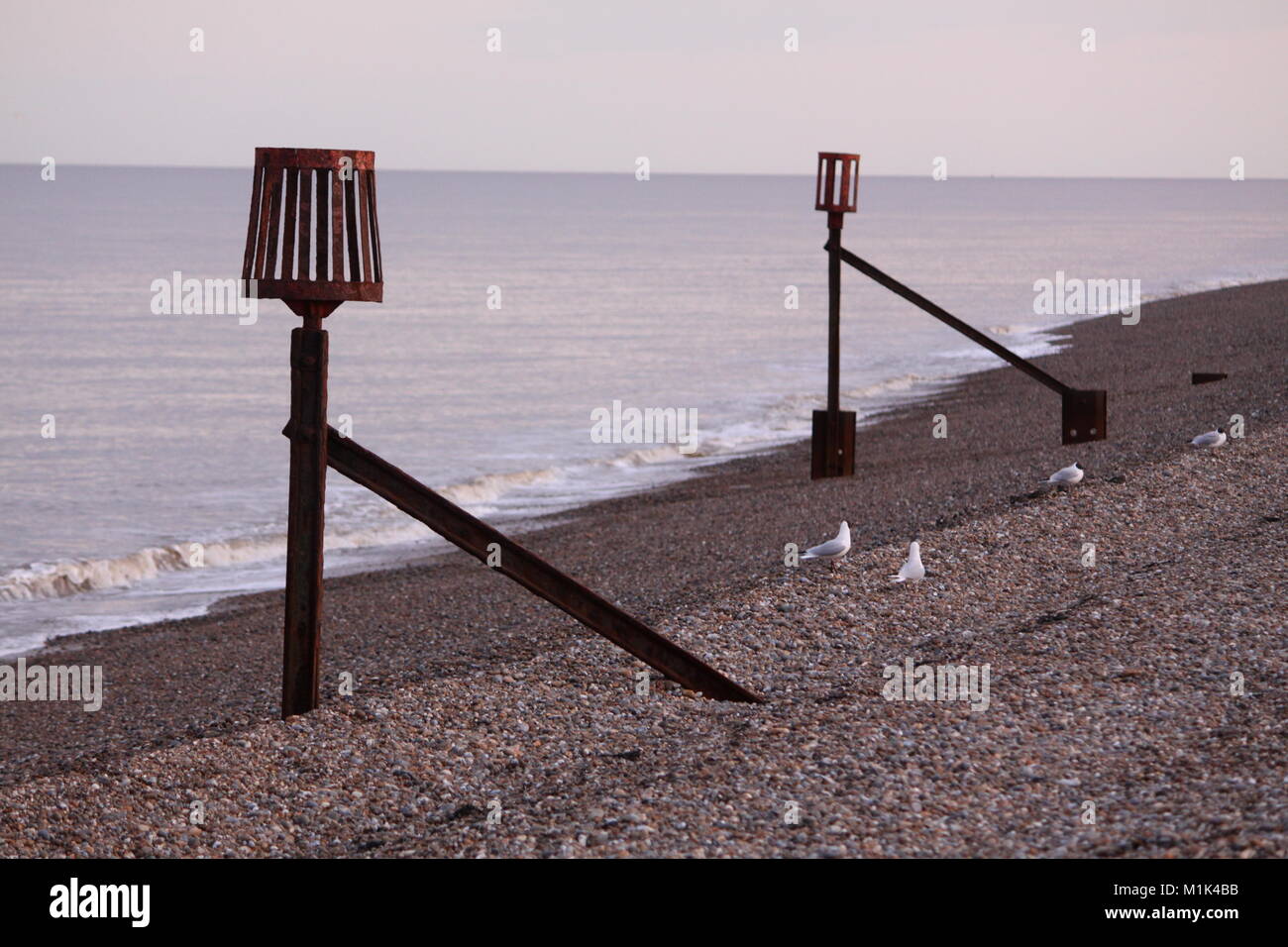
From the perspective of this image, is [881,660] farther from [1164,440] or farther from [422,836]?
[1164,440]

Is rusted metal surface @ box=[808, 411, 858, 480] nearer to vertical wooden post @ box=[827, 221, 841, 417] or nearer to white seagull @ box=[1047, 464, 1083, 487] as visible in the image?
vertical wooden post @ box=[827, 221, 841, 417]

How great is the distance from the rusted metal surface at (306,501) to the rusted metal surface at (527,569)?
10 cm

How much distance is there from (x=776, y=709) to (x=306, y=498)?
8.57 feet

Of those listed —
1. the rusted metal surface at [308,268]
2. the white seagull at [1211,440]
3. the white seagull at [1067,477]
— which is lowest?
the white seagull at [1067,477]

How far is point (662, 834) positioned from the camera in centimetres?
559

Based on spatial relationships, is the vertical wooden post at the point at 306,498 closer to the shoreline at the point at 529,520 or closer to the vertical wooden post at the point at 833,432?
the shoreline at the point at 529,520

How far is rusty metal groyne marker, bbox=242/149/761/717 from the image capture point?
6.79 m

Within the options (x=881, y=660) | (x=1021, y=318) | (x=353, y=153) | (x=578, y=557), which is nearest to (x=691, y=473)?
(x=578, y=557)

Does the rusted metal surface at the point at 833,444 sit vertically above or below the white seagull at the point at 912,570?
above

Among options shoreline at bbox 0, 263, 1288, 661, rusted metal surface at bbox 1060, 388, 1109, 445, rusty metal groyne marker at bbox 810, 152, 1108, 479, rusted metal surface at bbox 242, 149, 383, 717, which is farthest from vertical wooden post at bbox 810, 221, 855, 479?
rusted metal surface at bbox 242, 149, 383, 717

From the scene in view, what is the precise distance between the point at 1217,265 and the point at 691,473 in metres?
56.8

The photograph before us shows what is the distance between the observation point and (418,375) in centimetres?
3359

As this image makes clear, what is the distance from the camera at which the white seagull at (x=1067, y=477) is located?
12305 millimetres

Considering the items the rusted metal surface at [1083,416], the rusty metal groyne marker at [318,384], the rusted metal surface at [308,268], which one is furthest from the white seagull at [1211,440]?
the rusted metal surface at [308,268]
